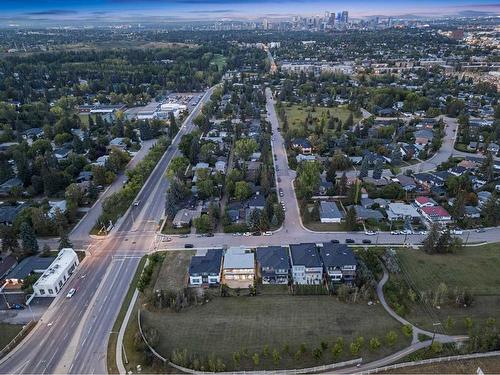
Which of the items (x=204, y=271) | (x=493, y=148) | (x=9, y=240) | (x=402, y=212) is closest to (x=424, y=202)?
(x=402, y=212)

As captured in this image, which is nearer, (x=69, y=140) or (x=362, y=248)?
(x=362, y=248)

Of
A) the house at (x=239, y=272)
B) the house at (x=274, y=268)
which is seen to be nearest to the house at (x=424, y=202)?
the house at (x=274, y=268)

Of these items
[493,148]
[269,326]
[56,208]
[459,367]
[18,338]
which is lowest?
[493,148]

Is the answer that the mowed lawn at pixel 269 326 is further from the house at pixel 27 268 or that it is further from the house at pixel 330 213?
the house at pixel 330 213

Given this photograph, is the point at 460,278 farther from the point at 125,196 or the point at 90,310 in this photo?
the point at 125,196

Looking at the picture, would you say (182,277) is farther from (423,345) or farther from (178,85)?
(178,85)

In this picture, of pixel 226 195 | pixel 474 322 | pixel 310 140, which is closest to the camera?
pixel 474 322

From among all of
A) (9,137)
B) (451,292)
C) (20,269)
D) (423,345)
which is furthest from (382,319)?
(9,137)
